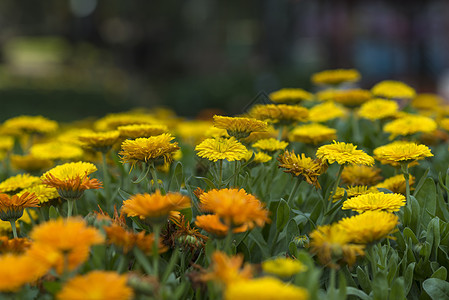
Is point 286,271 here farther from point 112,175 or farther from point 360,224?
point 112,175

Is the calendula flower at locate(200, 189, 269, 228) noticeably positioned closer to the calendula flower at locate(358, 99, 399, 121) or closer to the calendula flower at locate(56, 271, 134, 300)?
the calendula flower at locate(56, 271, 134, 300)

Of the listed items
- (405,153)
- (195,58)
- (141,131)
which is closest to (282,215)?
(405,153)

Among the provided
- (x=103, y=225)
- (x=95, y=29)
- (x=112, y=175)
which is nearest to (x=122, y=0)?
(x=95, y=29)

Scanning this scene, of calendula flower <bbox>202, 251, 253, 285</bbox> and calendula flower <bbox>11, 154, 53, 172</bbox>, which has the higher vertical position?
calendula flower <bbox>202, 251, 253, 285</bbox>

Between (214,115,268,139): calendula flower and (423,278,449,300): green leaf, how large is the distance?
0.50 metres

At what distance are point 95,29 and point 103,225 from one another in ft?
54.6

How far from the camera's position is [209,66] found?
16781 millimetres

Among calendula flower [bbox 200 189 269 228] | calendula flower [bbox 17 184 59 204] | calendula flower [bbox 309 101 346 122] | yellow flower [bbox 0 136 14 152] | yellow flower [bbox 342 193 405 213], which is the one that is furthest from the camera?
yellow flower [bbox 0 136 14 152]

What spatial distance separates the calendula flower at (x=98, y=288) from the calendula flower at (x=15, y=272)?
0.18 ft

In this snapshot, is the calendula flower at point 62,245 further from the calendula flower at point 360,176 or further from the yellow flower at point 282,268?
the calendula flower at point 360,176

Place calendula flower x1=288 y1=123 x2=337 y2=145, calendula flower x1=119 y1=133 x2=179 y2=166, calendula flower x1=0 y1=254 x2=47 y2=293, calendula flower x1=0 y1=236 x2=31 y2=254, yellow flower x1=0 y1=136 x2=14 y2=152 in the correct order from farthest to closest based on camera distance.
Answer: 1. yellow flower x1=0 y1=136 x2=14 y2=152
2. calendula flower x1=288 y1=123 x2=337 y2=145
3. calendula flower x1=119 y1=133 x2=179 y2=166
4. calendula flower x1=0 y1=236 x2=31 y2=254
5. calendula flower x1=0 y1=254 x2=47 y2=293

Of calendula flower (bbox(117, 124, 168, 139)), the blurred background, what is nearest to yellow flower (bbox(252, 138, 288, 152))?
calendula flower (bbox(117, 124, 168, 139))

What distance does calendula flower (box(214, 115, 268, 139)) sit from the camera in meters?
1.23

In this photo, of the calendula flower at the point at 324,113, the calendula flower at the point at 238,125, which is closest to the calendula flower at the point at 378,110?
the calendula flower at the point at 324,113
